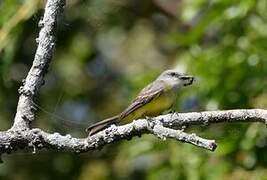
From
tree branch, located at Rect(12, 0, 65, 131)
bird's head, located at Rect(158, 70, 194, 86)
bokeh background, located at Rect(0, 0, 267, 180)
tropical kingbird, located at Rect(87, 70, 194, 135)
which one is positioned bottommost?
tree branch, located at Rect(12, 0, 65, 131)

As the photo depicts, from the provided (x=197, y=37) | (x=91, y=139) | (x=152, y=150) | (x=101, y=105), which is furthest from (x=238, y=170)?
(x=101, y=105)

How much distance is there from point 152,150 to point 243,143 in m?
0.59

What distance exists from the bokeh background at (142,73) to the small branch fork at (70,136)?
0.11 m

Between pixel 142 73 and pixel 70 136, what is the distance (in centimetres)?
348

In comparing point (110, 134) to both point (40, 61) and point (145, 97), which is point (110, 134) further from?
point (145, 97)

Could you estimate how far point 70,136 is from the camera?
2.69 meters

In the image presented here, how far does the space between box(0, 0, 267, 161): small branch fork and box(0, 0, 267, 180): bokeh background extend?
0.11m

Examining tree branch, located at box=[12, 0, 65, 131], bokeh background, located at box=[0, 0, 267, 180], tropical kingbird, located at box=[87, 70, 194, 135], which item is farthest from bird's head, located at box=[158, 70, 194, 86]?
tree branch, located at box=[12, 0, 65, 131]

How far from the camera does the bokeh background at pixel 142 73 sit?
17.2 feet

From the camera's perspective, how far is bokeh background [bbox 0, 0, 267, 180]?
524 cm

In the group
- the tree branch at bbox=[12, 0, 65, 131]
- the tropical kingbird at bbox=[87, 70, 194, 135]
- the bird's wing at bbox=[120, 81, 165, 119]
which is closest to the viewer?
the tree branch at bbox=[12, 0, 65, 131]

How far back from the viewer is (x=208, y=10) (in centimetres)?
564

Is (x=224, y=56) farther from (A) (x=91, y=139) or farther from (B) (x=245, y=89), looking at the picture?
(A) (x=91, y=139)

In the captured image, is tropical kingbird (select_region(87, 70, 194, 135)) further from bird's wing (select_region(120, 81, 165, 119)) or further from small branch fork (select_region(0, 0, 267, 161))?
small branch fork (select_region(0, 0, 267, 161))
